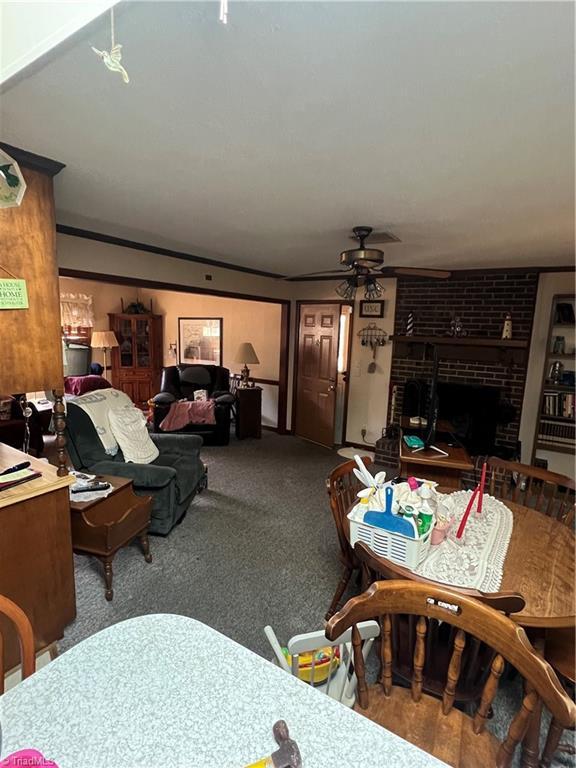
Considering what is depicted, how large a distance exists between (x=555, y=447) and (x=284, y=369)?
3.43 metres

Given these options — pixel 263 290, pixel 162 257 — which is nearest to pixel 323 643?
pixel 162 257

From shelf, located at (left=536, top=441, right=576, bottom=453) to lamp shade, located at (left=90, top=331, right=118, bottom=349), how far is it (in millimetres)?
6810

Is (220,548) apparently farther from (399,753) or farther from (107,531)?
(399,753)

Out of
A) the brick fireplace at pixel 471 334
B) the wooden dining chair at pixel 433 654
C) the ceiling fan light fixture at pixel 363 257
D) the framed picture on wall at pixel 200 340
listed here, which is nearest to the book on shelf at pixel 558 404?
the brick fireplace at pixel 471 334

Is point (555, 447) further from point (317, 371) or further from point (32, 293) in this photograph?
point (32, 293)

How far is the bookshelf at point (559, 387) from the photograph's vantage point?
3.66m

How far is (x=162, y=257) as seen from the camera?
3.46 metres

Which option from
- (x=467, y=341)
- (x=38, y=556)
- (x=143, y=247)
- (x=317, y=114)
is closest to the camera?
(x=317, y=114)

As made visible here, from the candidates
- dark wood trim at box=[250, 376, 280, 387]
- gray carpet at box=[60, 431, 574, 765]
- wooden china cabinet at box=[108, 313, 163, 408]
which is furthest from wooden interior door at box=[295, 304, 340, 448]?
wooden china cabinet at box=[108, 313, 163, 408]

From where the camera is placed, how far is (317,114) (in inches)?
45.9

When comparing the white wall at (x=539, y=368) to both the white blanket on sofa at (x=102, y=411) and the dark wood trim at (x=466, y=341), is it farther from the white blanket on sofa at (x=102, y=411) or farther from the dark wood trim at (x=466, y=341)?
the white blanket on sofa at (x=102, y=411)

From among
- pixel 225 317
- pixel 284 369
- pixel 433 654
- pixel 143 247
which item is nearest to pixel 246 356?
pixel 284 369

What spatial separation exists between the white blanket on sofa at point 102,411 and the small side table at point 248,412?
7.61ft

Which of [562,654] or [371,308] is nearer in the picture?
[562,654]
